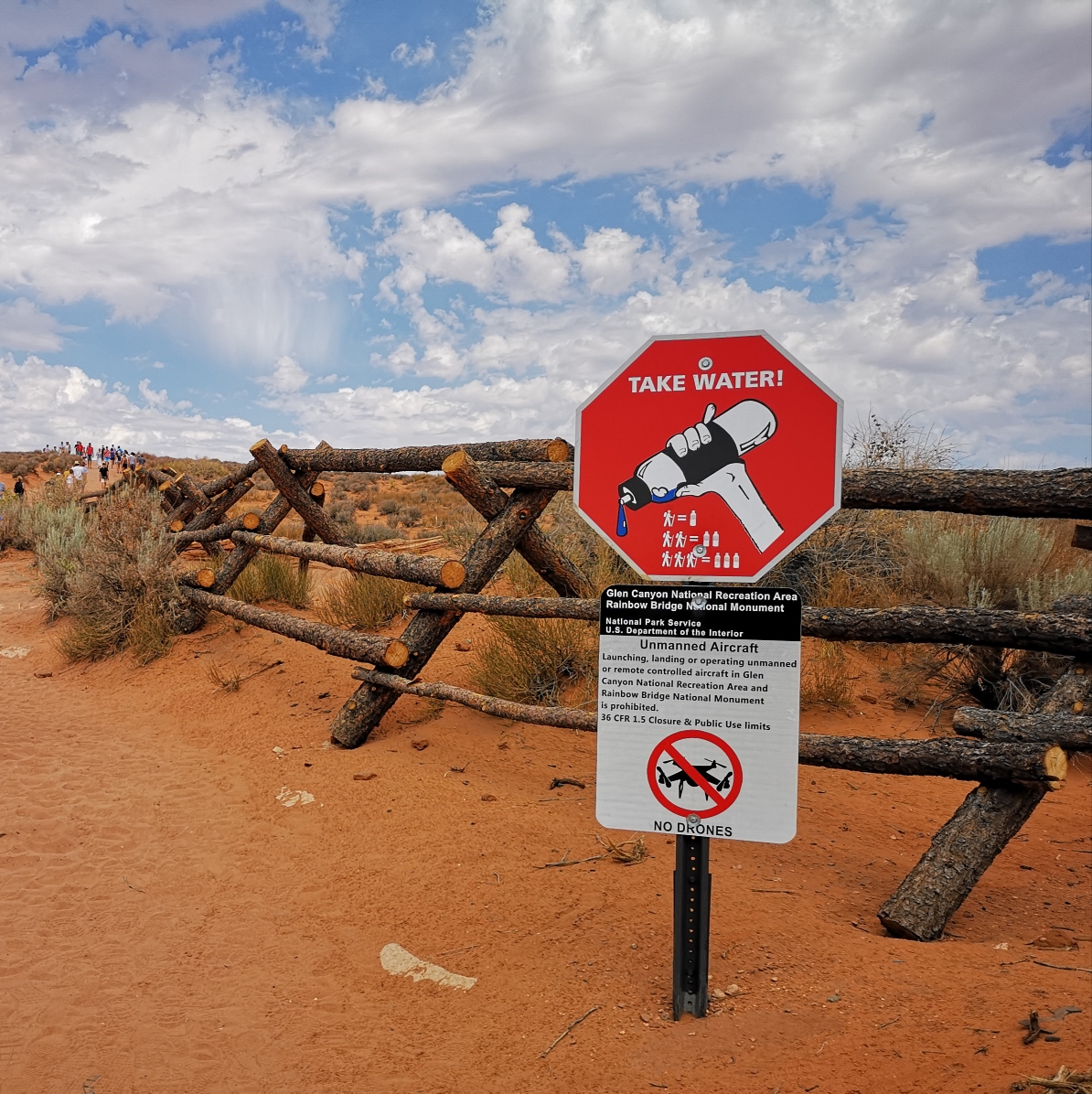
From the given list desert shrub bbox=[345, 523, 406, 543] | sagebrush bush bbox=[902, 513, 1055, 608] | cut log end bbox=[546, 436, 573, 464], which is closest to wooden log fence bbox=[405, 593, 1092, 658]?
cut log end bbox=[546, 436, 573, 464]

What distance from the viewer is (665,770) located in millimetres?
2934

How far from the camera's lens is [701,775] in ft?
9.52

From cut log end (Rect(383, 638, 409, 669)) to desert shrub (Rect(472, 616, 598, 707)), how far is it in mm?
1095

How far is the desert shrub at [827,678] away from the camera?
7.11m

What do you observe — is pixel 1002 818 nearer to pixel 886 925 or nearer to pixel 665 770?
pixel 886 925

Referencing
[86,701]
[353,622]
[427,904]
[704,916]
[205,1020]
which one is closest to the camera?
[704,916]

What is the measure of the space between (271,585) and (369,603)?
5.90ft

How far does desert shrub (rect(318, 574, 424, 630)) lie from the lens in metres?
8.91

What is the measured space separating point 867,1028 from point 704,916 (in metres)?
0.63

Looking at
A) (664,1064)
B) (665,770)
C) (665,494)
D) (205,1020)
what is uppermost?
(665,494)

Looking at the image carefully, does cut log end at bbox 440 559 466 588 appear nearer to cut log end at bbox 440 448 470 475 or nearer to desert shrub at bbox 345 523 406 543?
cut log end at bbox 440 448 470 475

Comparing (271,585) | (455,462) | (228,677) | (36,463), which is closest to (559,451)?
(455,462)

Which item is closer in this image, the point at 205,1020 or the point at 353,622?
the point at 205,1020

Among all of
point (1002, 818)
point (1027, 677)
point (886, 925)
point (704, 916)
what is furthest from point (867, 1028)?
point (1027, 677)
